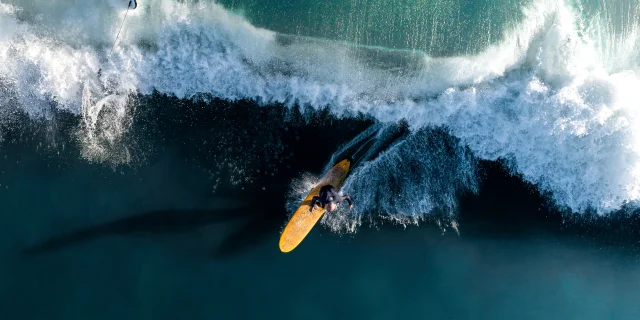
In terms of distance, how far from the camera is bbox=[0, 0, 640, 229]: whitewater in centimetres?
1323

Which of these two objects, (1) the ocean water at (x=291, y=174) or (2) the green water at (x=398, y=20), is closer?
(1) the ocean water at (x=291, y=174)

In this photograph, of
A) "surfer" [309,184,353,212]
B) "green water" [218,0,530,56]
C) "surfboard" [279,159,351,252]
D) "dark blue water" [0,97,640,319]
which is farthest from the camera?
"green water" [218,0,530,56]

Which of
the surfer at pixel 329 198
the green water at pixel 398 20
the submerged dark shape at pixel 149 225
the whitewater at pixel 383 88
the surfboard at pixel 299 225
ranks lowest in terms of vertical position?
the submerged dark shape at pixel 149 225

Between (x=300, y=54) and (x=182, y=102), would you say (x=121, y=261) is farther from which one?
(x=300, y=54)

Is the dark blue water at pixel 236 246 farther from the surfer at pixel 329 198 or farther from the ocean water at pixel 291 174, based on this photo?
the surfer at pixel 329 198

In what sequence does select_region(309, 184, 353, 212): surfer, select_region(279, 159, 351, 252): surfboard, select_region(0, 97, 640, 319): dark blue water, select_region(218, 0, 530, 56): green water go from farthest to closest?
select_region(218, 0, 530, 56): green water → select_region(0, 97, 640, 319): dark blue water → select_region(279, 159, 351, 252): surfboard → select_region(309, 184, 353, 212): surfer

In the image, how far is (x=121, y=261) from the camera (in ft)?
43.4

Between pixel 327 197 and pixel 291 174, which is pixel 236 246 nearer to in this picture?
pixel 291 174

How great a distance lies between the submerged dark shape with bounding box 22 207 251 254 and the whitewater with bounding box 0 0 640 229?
6.30 feet

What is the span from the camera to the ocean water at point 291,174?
1320 cm

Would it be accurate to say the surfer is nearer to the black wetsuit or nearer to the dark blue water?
the black wetsuit

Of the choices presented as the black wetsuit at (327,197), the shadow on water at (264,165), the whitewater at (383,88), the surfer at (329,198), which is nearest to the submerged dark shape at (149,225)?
the shadow on water at (264,165)

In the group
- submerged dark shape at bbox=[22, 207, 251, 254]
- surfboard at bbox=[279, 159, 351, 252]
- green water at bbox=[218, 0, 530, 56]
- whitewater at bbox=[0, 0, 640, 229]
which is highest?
green water at bbox=[218, 0, 530, 56]

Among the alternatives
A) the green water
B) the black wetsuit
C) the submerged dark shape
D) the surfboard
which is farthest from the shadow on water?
the green water
